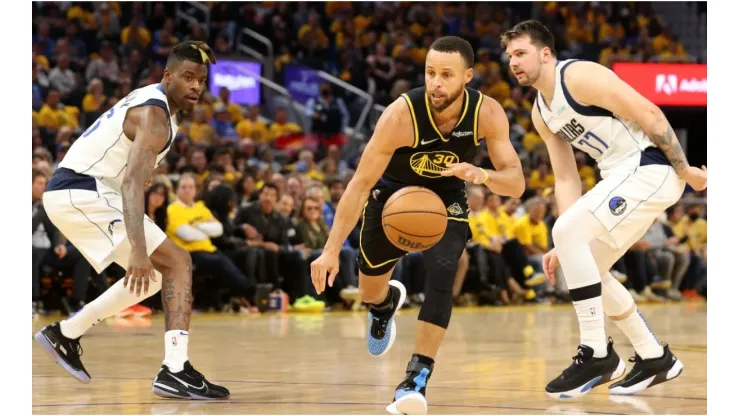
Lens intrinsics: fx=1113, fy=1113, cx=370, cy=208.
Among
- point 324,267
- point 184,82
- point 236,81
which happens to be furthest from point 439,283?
point 236,81

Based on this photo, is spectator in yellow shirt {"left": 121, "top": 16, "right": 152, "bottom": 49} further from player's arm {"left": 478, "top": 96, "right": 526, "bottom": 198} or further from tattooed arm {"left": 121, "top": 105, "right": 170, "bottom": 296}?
player's arm {"left": 478, "top": 96, "right": 526, "bottom": 198}

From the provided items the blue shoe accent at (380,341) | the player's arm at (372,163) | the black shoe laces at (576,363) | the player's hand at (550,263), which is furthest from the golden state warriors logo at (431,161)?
the blue shoe accent at (380,341)

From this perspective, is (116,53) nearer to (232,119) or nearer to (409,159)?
(232,119)

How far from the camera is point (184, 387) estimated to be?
20.3 feet

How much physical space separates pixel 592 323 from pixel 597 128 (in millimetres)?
1147

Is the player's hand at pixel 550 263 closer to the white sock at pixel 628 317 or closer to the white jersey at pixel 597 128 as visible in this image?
the white sock at pixel 628 317

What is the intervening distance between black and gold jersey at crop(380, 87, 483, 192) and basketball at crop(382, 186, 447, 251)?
0.52 ft

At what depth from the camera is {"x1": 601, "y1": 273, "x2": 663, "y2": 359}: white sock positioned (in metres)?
6.63

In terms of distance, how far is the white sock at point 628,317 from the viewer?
6.63 meters

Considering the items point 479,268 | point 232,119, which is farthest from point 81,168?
point 232,119

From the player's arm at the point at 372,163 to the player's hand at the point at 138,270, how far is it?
3.31ft

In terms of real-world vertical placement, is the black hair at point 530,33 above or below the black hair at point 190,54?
above

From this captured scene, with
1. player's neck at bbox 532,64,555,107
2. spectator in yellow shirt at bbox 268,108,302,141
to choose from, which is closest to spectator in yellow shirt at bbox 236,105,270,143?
spectator in yellow shirt at bbox 268,108,302,141

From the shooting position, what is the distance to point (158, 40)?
62.0ft
